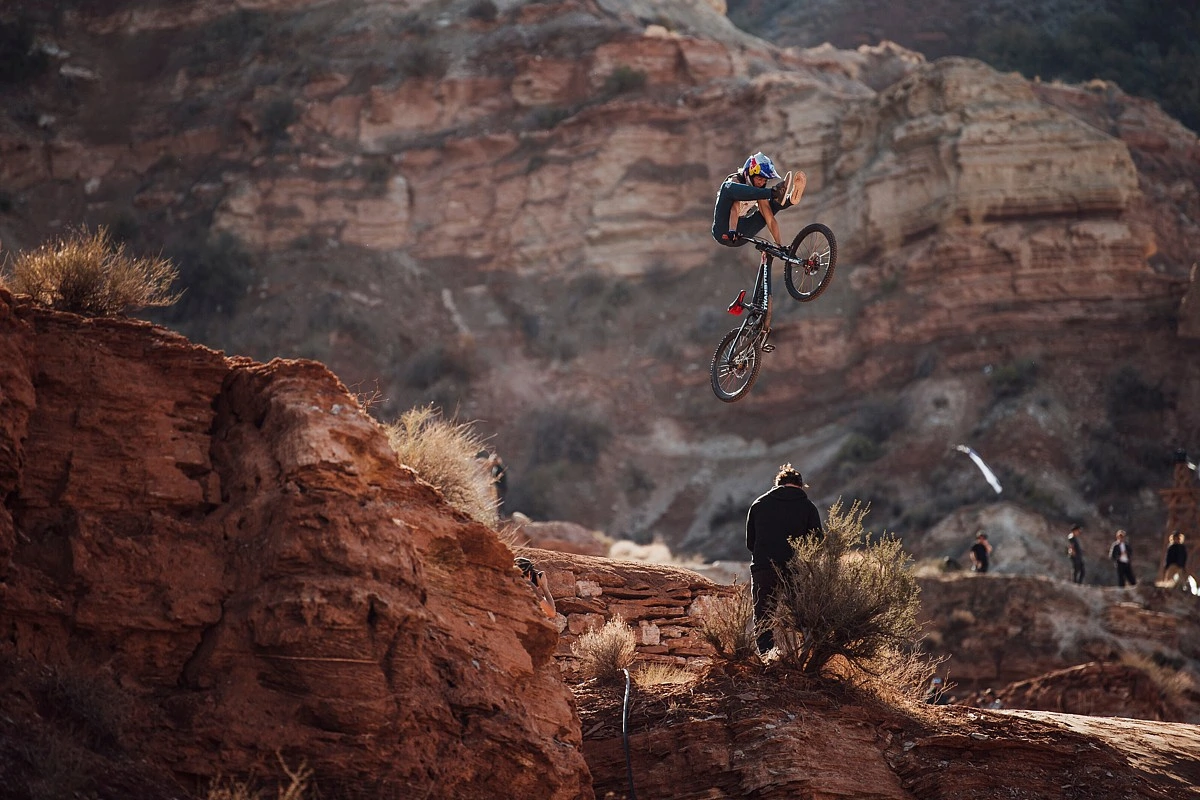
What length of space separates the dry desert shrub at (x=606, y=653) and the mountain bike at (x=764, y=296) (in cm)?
353

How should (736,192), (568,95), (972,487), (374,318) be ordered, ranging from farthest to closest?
1. (568,95)
2. (374,318)
3. (972,487)
4. (736,192)

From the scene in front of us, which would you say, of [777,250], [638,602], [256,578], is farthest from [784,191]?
[256,578]

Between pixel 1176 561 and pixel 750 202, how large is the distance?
799 inches

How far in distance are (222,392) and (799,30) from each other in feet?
261

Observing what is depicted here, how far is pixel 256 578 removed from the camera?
9.92 metres

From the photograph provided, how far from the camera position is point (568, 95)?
56.3 meters

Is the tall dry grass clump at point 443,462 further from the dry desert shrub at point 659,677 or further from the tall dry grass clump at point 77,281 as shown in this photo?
the tall dry grass clump at point 77,281

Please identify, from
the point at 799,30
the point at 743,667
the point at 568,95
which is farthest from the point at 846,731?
the point at 799,30

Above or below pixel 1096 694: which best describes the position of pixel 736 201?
above

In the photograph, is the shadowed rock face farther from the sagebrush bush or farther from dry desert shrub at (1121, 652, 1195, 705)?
dry desert shrub at (1121, 652, 1195, 705)

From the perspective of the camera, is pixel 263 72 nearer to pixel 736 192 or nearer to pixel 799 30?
pixel 799 30

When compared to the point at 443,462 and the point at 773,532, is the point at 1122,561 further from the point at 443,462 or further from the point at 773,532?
the point at 443,462

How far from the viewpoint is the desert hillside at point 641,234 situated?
43.8 m

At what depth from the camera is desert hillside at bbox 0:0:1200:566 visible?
144 feet
